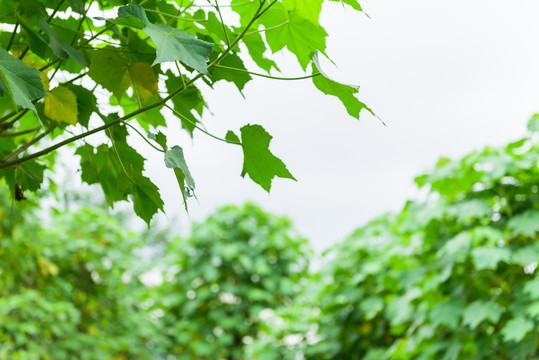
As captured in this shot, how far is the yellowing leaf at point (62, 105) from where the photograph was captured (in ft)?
2.56

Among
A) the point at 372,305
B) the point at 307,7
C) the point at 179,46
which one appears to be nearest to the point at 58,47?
the point at 179,46

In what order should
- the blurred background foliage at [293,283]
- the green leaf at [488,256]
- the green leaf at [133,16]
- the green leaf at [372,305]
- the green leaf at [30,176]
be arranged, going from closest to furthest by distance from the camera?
the green leaf at [133,16] → the green leaf at [30,176] → the green leaf at [488,256] → the blurred background foliage at [293,283] → the green leaf at [372,305]

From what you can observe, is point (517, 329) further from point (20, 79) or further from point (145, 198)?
point (20, 79)

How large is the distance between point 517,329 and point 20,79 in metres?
1.85

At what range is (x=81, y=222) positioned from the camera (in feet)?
17.0

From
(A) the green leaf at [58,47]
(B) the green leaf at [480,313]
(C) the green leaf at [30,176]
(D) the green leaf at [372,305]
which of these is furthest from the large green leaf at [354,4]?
(D) the green leaf at [372,305]

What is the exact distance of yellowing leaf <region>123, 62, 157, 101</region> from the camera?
2.62 feet

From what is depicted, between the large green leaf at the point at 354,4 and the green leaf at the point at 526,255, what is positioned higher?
the green leaf at the point at 526,255

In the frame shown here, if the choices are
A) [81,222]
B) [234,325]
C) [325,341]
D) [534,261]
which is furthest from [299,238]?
[534,261]

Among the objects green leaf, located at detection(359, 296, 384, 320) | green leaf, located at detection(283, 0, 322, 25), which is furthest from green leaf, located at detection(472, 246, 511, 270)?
green leaf, located at detection(283, 0, 322, 25)

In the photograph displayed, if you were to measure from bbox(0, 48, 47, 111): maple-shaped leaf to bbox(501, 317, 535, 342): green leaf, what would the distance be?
1.80 meters

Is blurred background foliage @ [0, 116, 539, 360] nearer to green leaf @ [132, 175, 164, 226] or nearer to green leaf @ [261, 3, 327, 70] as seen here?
green leaf @ [132, 175, 164, 226]

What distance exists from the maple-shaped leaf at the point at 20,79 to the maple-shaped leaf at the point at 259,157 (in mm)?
243

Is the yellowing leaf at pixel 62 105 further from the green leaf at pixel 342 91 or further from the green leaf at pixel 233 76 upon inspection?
the green leaf at pixel 342 91
